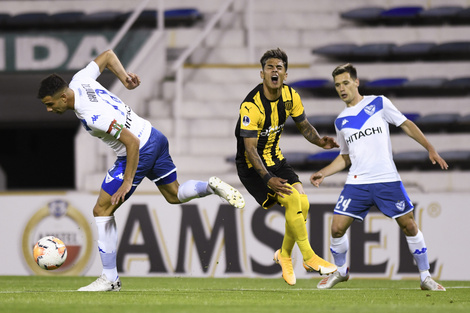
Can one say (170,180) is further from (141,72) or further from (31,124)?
(31,124)

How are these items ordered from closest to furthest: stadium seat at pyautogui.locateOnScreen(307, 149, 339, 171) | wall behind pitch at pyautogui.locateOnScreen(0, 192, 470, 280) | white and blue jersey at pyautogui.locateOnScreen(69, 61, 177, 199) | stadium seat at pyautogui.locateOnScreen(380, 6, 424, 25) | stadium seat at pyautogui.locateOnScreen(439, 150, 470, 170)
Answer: white and blue jersey at pyautogui.locateOnScreen(69, 61, 177, 199) → wall behind pitch at pyautogui.locateOnScreen(0, 192, 470, 280) → stadium seat at pyautogui.locateOnScreen(307, 149, 339, 171) → stadium seat at pyautogui.locateOnScreen(439, 150, 470, 170) → stadium seat at pyautogui.locateOnScreen(380, 6, 424, 25)

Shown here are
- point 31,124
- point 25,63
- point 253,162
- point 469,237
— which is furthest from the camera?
point 31,124

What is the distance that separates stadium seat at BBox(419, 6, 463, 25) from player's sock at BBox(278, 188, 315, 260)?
8881 millimetres

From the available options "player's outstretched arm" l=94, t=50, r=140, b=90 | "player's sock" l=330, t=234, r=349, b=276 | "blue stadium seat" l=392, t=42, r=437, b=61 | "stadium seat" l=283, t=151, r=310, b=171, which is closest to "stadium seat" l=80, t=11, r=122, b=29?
"stadium seat" l=283, t=151, r=310, b=171

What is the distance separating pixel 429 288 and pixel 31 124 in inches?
420

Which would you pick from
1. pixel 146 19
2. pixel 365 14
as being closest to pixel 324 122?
pixel 365 14

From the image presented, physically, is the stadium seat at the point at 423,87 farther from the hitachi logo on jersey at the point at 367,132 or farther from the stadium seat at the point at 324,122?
the hitachi logo on jersey at the point at 367,132

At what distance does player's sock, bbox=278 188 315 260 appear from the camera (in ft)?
21.5

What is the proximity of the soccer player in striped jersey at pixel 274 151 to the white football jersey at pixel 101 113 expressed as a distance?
869 mm

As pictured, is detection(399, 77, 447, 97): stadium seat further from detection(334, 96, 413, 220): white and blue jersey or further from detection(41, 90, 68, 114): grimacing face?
detection(41, 90, 68, 114): grimacing face

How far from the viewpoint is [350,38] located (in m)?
14.4

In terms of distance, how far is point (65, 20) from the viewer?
563 inches

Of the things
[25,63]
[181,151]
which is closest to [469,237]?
[181,151]

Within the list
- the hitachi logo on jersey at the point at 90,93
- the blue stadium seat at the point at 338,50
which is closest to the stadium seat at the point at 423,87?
the blue stadium seat at the point at 338,50
